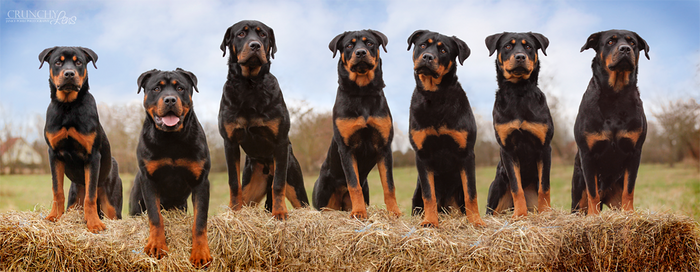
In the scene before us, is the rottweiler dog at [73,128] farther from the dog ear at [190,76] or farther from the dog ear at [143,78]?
the dog ear at [190,76]

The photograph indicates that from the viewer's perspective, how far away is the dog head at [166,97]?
3.84 meters

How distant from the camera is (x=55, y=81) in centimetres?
450

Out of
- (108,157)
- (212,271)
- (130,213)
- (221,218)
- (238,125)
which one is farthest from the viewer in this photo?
(130,213)

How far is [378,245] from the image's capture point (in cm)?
405

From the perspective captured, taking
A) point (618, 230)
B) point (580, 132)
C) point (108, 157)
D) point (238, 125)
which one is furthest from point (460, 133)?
point (108, 157)

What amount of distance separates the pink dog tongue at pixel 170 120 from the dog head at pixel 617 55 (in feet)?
14.1

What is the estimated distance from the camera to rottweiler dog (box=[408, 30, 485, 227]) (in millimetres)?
4535

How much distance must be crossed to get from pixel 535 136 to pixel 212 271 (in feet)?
11.5

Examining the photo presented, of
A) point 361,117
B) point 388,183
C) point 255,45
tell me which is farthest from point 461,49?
point 255,45

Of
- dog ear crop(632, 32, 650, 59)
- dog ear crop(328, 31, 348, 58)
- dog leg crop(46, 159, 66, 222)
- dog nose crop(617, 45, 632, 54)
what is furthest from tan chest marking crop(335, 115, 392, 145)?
dog leg crop(46, 159, 66, 222)

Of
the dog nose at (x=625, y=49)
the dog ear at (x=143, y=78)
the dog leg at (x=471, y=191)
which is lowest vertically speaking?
the dog leg at (x=471, y=191)

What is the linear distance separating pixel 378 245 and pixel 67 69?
11.6 ft

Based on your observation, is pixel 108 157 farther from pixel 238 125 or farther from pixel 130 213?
pixel 238 125

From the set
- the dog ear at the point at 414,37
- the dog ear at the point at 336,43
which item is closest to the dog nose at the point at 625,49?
the dog ear at the point at 414,37
